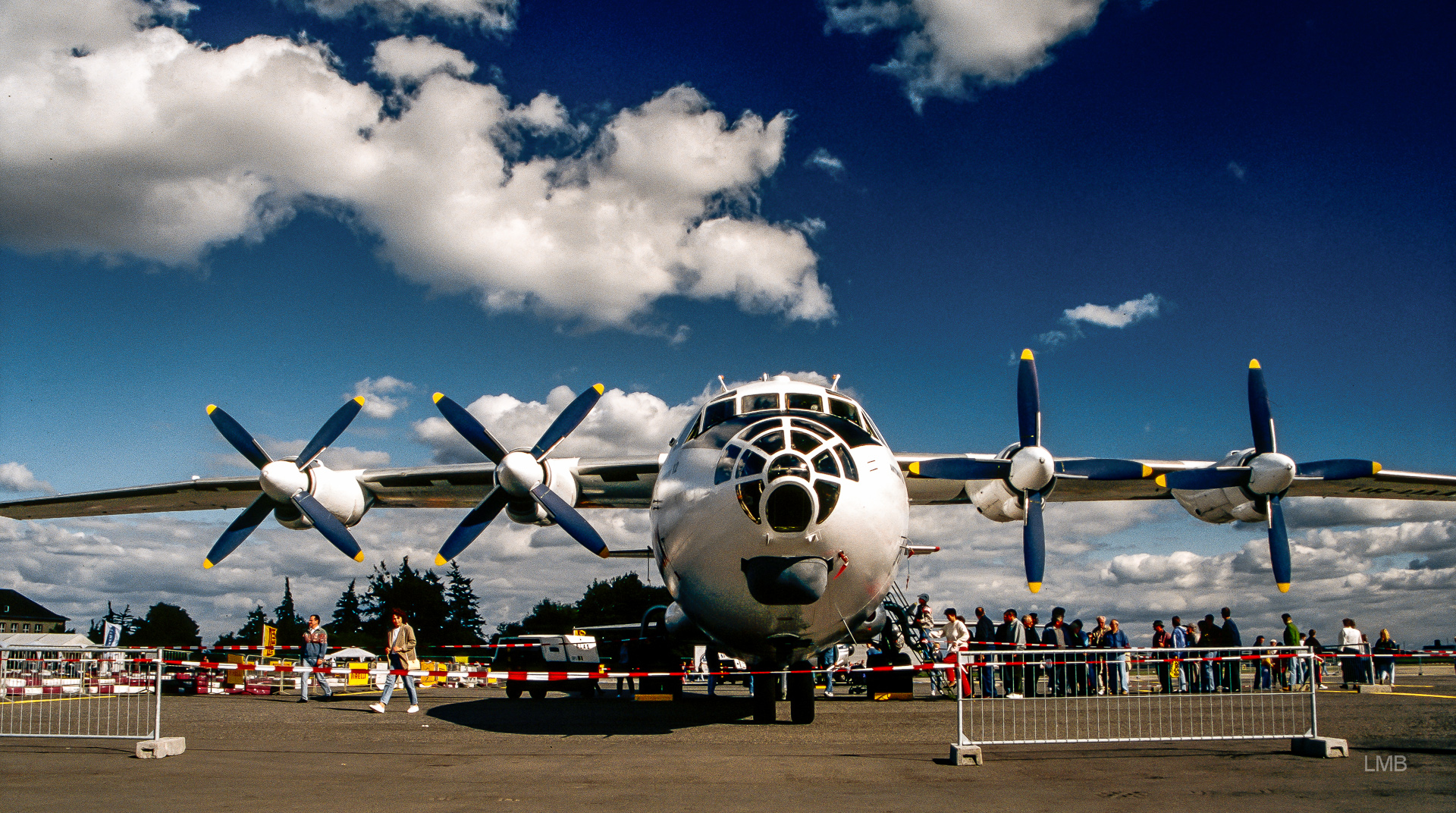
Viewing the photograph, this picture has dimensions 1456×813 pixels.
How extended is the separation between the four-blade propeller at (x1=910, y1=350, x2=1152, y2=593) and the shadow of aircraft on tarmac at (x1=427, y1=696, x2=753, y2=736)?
16.6 feet

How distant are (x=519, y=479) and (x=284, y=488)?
4.88 metres

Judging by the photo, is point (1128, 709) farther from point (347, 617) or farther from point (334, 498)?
point (347, 617)

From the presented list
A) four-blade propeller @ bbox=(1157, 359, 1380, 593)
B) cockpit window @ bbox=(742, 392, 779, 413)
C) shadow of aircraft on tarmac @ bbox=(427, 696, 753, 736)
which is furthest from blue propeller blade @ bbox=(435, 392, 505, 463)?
four-blade propeller @ bbox=(1157, 359, 1380, 593)

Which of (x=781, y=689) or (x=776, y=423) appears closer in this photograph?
(x=776, y=423)

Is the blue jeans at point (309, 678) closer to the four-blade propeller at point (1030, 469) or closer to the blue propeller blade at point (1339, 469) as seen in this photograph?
the four-blade propeller at point (1030, 469)

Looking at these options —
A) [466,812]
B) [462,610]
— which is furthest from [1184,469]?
[462,610]

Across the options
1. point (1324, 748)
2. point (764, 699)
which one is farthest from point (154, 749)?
point (1324, 748)

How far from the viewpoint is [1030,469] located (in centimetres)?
1424

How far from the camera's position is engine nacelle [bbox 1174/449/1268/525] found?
52.7ft

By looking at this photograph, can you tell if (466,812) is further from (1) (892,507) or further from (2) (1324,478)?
(2) (1324,478)

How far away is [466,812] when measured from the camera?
5246mm

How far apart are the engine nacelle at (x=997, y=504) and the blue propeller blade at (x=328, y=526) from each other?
38.9 ft

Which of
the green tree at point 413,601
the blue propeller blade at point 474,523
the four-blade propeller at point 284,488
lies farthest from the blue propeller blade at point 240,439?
the green tree at point 413,601

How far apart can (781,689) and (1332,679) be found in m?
22.3
